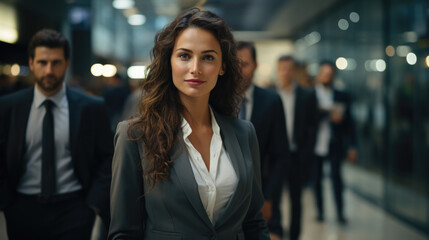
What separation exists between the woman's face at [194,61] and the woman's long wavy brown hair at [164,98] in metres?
0.04

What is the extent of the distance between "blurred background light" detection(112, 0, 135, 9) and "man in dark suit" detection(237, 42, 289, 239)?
4.78 meters

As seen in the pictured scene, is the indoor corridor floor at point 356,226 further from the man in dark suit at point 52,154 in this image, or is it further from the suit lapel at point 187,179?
the suit lapel at point 187,179

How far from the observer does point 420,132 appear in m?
6.18

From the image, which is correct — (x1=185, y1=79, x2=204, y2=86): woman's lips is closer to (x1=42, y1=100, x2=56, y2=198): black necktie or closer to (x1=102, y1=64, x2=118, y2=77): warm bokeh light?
(x1=42, y1=100, x2=56, y2=198): black necktie

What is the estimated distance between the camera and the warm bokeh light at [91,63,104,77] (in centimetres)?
678

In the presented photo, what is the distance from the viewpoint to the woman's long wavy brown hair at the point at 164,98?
181 cm

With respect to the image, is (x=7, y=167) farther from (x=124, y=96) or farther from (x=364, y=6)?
(x=364, y=6)

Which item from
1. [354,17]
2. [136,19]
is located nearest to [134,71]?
[136,19]

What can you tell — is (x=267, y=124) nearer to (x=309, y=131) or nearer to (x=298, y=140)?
(x=298, y=140)

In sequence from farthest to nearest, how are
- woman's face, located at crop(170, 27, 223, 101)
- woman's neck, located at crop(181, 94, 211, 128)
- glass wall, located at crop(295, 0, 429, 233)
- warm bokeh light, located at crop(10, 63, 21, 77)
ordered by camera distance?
glass wall, located at crop(295, 0, 429, 233)
warm bokeh light, located at crop(10, 63, 21, 77)
woman's neck, located at crop(181, 94, 211, 128)
woman's face, located at crop(170, 27, 223, 101)

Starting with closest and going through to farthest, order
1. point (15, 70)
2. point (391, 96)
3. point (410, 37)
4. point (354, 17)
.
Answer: point (15, 70)
point (410, 37)
point (391, 96)
point (354, 17)

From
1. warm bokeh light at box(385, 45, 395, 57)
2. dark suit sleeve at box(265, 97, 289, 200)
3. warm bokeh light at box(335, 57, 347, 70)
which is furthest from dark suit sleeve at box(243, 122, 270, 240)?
warm bokeh light at box(335, 57, 347, 70)

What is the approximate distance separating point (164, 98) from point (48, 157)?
1205 mm

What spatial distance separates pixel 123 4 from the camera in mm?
7980
